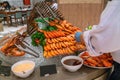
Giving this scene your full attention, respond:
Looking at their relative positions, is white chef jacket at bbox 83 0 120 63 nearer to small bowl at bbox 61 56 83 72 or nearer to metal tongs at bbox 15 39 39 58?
small bowl at bbox 61 56 83 72

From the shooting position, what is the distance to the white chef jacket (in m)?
0.79

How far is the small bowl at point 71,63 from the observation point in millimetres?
1014

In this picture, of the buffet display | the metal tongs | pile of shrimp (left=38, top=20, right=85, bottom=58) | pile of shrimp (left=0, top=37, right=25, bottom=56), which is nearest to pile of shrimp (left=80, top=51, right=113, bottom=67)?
the buffet display

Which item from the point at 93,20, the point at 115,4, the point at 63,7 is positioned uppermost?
the point at 115,4

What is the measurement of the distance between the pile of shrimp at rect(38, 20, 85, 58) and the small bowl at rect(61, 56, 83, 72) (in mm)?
72

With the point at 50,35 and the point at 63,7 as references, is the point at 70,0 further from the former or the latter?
the point at 50,35

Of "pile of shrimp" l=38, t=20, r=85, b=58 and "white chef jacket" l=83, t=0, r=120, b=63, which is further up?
"white chef jacket" l=83, t=0, r=120, b=63

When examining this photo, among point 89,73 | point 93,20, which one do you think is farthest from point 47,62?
point 93,20

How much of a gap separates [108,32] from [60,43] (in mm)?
453

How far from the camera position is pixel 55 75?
3.33 feet

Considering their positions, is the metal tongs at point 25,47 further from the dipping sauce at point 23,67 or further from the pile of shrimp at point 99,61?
the pile of shrimp at point 99,61

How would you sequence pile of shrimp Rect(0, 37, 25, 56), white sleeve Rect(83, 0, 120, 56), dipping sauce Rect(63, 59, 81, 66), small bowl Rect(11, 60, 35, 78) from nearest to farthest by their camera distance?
white sleeve Rect(83, 0, 120, 56), small bowl Rect(11, 60, 35, 78), dipping sauce Rect(63, 59, 81, 66), pile of shrimp Rect(0, 37, 25, 56)

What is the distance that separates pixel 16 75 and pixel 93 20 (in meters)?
2.48

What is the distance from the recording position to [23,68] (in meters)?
1.02
